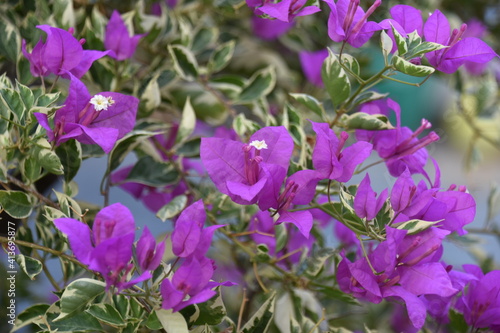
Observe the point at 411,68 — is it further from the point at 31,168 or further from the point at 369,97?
the point at 31,168

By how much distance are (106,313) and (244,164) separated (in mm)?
141

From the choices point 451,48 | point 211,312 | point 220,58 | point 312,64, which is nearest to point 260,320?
point 211,312

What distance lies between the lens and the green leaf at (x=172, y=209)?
572 millimetres

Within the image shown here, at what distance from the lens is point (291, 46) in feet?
3.24

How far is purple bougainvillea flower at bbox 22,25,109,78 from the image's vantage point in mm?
473

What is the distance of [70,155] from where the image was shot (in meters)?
0.53

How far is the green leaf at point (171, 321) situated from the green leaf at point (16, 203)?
0.56ft

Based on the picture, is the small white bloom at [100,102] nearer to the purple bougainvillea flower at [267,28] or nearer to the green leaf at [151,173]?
the green leaf at [151,173]

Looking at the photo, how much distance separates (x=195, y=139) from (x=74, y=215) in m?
0.20

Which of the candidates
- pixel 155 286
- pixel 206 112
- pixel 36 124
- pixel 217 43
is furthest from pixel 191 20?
pixel 155 286

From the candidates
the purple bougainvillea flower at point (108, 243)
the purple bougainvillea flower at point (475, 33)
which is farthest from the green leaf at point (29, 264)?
the purple bougainvillea flower at point (475, 33)

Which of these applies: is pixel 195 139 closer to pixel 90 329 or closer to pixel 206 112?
pixel 206 112

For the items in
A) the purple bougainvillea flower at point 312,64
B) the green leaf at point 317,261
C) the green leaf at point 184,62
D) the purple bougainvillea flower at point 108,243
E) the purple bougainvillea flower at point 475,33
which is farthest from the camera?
the purple bougainvillea flower at point 475,33

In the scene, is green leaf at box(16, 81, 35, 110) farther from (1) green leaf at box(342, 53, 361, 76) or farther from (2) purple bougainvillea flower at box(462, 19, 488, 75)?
(2) purple bougainvillea flower at box(462, 19, 488, 75)
